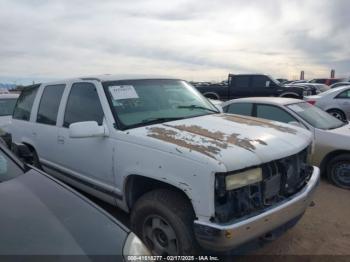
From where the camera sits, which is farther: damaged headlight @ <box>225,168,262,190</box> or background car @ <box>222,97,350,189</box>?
background car @ <box>222,97,350,189</box>

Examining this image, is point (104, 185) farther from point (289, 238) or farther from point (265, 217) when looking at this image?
point (289, 238)

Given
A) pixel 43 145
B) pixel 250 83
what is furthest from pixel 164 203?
pixel 250 83

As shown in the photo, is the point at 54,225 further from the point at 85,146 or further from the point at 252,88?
the point at 252,88

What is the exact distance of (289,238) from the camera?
162 inches

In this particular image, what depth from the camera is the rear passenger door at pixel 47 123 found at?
496 centimetres

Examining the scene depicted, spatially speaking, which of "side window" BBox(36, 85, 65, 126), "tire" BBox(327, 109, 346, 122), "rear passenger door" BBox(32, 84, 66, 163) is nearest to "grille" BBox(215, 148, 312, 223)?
"rear passenger door" BBox(32, 84, 66, 163)

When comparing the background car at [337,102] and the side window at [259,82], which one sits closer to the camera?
the background car at [337,102]

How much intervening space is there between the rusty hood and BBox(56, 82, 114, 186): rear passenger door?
20.9 inches

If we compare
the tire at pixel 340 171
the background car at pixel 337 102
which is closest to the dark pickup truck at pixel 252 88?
the background car at pixel 337 102

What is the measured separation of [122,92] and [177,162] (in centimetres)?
142

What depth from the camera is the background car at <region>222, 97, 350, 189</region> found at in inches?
239

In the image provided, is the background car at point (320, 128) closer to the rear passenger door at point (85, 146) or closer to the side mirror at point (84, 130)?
the rear passenger door at point (85, 146)

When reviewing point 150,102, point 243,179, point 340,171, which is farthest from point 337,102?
point 243,179

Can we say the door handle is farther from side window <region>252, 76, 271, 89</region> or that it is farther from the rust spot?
side window <region>252, 76, 271, 89</region>
